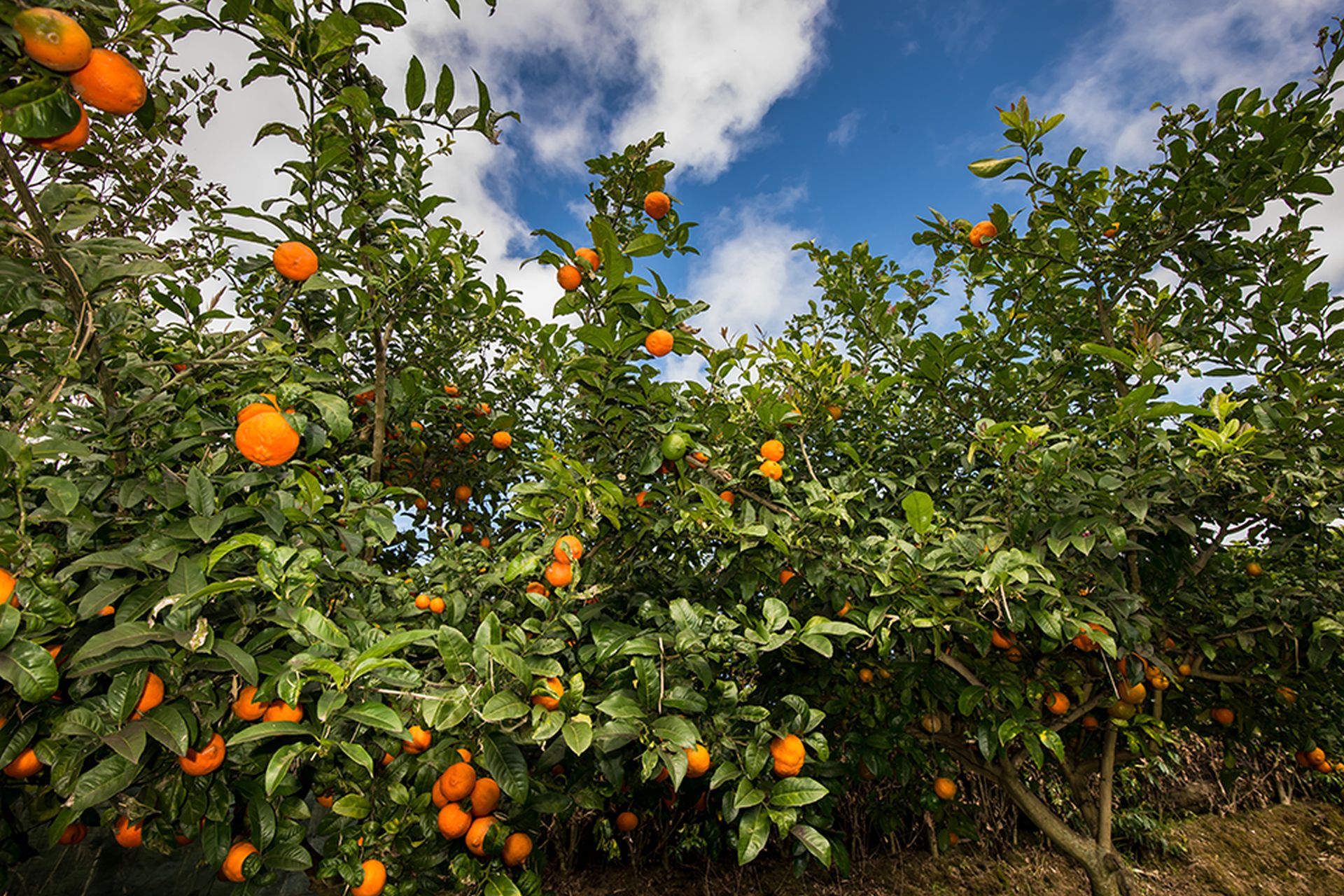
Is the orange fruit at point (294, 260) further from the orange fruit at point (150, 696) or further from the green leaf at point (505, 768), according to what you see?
the green leaf at point (505, 768)

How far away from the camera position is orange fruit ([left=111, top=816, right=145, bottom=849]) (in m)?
1.17

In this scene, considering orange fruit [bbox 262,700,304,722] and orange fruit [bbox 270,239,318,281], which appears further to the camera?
orange fruit [bbox 270,239,318,281]

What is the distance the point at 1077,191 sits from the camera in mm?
2158

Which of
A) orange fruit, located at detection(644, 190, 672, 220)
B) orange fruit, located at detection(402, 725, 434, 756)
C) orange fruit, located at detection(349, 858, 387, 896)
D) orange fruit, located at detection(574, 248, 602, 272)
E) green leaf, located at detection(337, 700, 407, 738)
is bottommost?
orange fruit, located at detection(349, 858, 387, 896)

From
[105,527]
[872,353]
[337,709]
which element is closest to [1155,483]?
[872,353]

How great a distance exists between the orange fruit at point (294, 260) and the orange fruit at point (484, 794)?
1.16 m

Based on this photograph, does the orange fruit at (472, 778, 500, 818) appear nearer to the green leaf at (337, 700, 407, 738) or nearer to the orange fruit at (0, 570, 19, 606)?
the green leaf at (337, 700, 407, 738)

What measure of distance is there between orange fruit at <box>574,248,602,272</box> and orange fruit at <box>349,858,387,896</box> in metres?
1.39

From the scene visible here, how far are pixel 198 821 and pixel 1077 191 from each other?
3.08 meters

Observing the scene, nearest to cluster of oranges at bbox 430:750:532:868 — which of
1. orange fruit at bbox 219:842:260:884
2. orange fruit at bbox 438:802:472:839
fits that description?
orange fruit at bbox 438:802:472:839

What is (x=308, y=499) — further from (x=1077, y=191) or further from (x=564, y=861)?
(x=1077, y=191)

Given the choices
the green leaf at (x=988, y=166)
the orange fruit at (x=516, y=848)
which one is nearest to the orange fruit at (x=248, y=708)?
the orange fruit at (x=516, y=848)

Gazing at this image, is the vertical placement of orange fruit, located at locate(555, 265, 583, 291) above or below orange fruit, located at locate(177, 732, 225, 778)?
above

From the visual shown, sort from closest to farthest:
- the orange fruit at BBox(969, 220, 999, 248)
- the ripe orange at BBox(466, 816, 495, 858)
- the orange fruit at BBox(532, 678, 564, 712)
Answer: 1. the orange fruit at BBox(532, 678, 564, 712)
2. the ripe orange at BBox(466, 816, 495, 858)
3. the orange fruit at BBox(969, 220, 999, 248)
